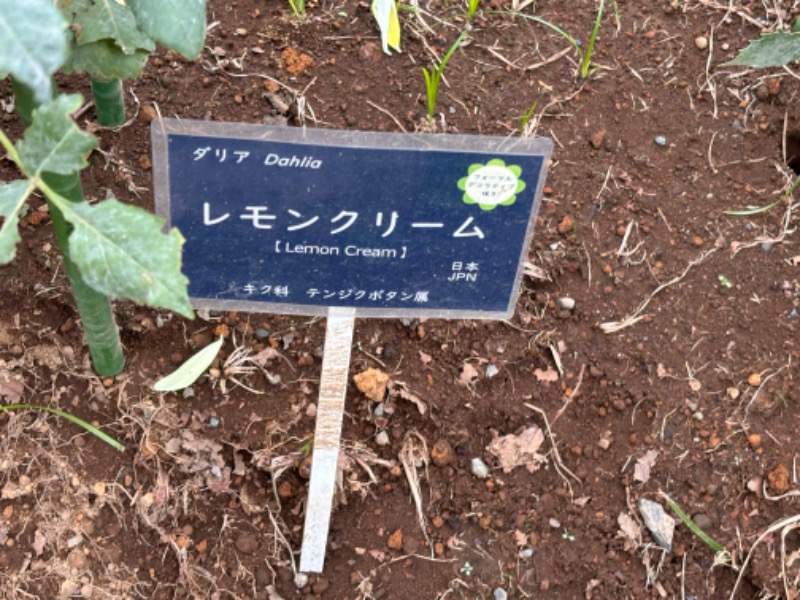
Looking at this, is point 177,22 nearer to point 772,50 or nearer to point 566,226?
point 566,226

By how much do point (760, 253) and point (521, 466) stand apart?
630 mm

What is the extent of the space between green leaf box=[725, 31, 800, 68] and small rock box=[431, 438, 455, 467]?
0.78m

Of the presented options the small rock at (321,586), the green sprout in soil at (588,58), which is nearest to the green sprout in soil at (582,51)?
the green sprout in soil at (588,58)

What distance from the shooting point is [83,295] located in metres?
1.08

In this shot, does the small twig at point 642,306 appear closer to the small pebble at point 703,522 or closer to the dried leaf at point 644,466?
the dried leaf at point 644,466

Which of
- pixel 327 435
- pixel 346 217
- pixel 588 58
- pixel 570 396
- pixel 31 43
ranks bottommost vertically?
pixel 570 396

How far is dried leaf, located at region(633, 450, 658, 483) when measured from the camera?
1.35 meters

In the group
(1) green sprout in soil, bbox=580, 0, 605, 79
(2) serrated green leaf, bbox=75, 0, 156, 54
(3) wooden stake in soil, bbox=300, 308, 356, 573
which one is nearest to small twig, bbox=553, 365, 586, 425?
(3) wooden stake in soil, bbox=300, 308, 356, 573

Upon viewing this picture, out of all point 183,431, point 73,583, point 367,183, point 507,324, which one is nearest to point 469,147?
point 367,183

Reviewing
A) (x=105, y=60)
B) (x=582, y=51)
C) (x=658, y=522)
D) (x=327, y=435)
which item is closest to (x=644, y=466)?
(x=658, y=522)

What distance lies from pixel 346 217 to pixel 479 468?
52cm

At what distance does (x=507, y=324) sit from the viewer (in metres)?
1.44

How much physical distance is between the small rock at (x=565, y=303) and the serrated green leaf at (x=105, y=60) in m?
0.79

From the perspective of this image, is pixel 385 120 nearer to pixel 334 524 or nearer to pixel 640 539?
pixel 334 524
